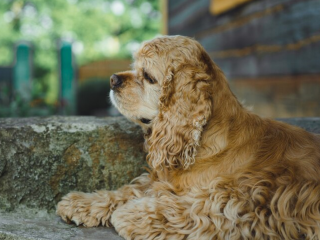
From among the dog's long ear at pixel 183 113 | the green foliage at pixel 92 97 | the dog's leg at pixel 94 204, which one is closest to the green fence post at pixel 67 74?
the green foliage at pixel 92 97

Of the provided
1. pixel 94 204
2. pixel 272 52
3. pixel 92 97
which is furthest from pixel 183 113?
pixel 92 97

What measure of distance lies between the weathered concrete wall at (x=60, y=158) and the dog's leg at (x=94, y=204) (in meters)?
0.17

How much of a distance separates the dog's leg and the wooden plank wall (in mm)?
2206

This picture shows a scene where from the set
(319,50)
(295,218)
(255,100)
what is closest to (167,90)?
(295,218)

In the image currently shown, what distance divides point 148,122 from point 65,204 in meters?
0.72

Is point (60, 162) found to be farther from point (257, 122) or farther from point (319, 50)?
point (319, 50)

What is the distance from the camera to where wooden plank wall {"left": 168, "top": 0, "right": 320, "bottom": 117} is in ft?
13.9

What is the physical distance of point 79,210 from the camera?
8.79ft

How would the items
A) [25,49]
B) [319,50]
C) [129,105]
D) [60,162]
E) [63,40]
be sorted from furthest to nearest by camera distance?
[63,40], [25,49], [319,50], [60,162], [129,105]

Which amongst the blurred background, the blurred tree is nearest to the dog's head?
the blurred background

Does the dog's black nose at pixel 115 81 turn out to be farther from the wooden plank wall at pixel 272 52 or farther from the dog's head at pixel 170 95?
the wooden plank wall at pixel 272 52

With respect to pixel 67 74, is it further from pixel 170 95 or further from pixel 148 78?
pixel 170 95

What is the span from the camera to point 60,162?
290cm

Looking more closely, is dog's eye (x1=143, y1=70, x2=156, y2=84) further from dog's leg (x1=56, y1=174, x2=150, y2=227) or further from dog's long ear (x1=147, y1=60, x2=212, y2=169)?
dog's leg (x1=56, y1=174, x2=150, y2=227)
